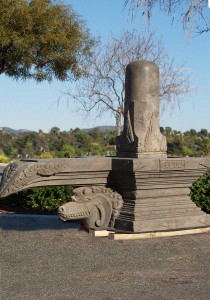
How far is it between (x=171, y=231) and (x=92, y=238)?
40.4 inches

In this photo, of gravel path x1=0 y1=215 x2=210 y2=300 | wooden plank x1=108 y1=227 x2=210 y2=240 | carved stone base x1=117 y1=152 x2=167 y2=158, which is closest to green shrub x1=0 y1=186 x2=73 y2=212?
gravel path x1=0 y1=215 x2=210 y2=300

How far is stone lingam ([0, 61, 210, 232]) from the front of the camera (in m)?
6.01

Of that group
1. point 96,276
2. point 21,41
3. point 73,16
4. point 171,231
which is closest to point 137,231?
point 171,231

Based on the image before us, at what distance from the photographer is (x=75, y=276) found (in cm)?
480

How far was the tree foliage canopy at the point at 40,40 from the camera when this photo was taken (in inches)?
463

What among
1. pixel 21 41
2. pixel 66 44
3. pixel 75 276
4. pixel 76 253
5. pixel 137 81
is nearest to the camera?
pixel 75 276

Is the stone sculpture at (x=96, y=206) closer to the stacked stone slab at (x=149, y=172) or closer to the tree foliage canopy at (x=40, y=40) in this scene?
the stacked stone slab at (x=149, y=172)

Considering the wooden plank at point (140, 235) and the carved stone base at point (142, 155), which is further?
the carved stone base at point (142, 155)

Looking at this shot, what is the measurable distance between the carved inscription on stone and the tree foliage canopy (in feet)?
21.6

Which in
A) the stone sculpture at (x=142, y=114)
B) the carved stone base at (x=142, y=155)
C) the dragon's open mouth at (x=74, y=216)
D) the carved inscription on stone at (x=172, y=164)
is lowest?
the dragon's open mouth at (x=74, y=216)

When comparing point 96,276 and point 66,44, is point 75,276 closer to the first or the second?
point 96,276

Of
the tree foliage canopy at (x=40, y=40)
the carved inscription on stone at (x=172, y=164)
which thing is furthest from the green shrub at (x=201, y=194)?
the tree foliage canopy at (x=40, y=40)

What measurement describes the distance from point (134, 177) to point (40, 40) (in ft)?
22.8

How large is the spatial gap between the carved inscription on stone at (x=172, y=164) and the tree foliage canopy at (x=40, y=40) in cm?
660
